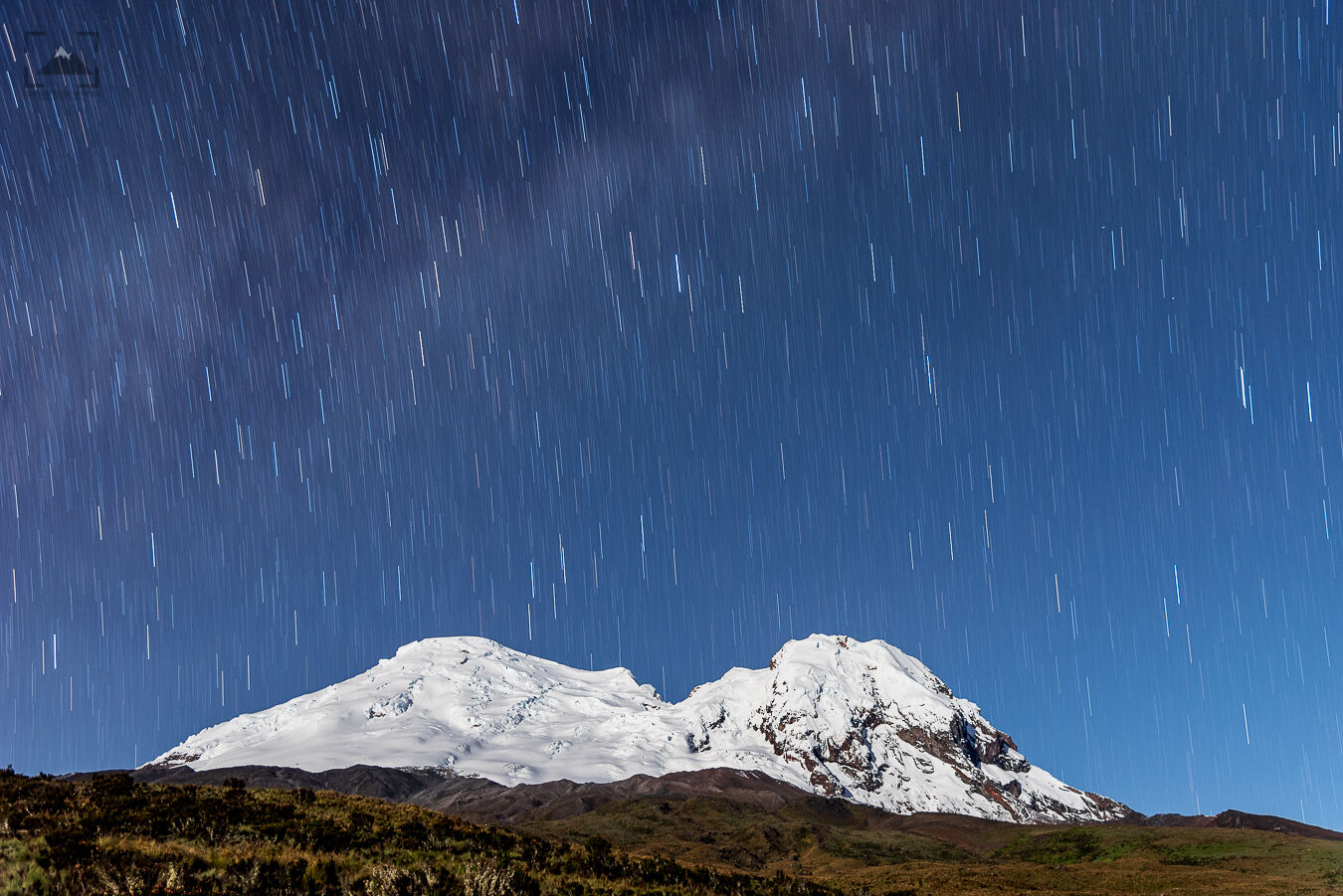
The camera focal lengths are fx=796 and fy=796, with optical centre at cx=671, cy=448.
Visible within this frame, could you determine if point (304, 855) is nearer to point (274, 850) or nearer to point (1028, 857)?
point (274, 850)

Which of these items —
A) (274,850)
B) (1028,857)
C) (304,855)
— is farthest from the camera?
(1028,857)

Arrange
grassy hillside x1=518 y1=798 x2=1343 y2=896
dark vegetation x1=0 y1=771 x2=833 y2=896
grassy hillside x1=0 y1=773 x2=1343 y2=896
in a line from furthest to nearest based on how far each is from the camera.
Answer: grassy hillside x1=518 y1=798 x2=1343 y2=896, grassy hillside x1=0 y1=773 x2=1343 y2=896, dark vegetation x1=0 y1=771 x2=833 y2=896

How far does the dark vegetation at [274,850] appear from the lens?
15.3 metres

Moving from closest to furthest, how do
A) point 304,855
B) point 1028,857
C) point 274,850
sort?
point 304,855 → point 274,850 → point 1028,857

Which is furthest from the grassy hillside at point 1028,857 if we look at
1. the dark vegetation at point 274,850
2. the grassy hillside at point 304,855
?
the dark vegetation at point 274,850

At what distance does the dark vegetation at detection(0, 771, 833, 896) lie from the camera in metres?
15.3

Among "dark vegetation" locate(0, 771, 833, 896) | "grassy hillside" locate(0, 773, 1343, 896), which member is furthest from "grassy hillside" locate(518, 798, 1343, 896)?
"dark vegetation" locate(0, 771, 833, 896)

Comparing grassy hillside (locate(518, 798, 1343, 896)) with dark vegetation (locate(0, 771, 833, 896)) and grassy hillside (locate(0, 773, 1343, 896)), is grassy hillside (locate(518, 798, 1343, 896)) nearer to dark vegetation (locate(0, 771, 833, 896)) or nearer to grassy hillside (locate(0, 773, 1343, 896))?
grassy hillside (locate(0, 773, 1343, 896))

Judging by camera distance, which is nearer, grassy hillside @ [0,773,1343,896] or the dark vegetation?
the dark vegetation

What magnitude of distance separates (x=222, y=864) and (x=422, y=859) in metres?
5.22

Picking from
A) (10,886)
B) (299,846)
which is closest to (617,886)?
(299,846)

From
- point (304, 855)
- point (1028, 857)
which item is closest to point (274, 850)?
point (304, 855)

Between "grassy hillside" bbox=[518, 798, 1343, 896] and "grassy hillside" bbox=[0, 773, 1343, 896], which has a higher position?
"grassy hillside" bbox=[0, 773, 1343, 896]

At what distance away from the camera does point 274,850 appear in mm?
18688
